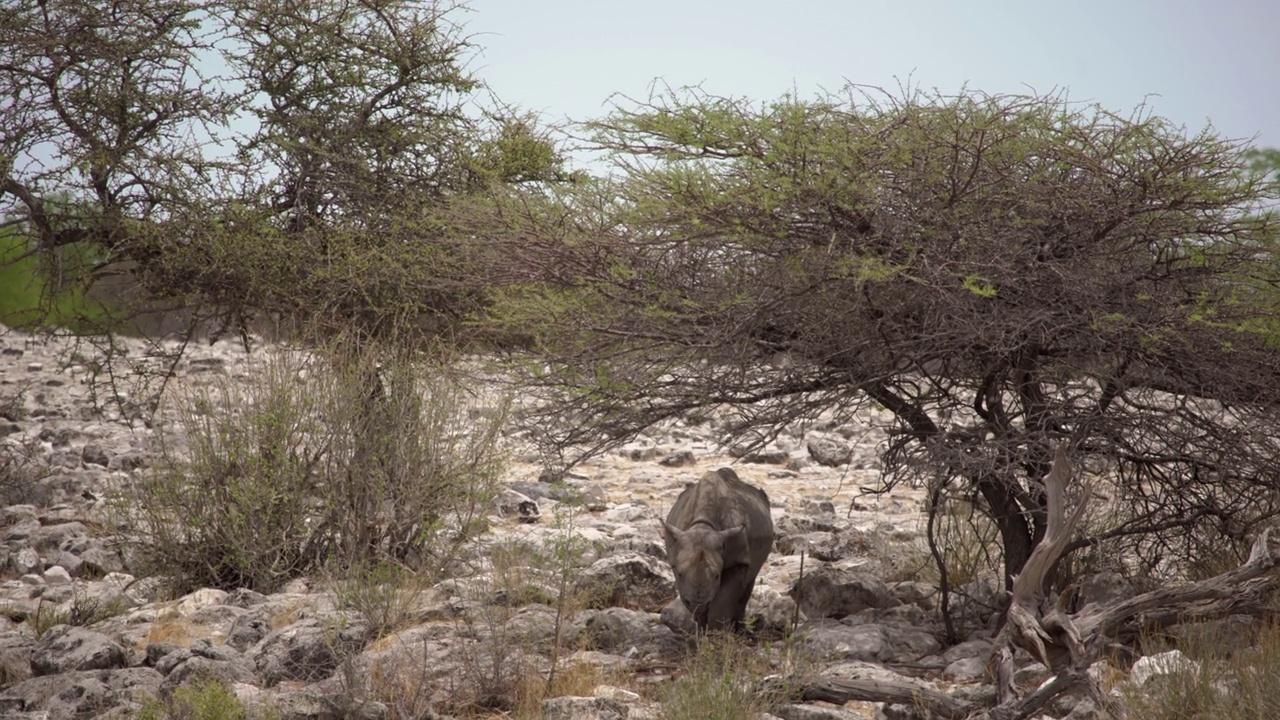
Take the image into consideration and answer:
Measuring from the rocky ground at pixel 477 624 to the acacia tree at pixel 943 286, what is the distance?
3.31 ft

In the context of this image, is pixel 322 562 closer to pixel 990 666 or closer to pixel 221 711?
pixel 221 711

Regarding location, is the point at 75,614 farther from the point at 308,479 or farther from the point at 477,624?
the point at 477,624

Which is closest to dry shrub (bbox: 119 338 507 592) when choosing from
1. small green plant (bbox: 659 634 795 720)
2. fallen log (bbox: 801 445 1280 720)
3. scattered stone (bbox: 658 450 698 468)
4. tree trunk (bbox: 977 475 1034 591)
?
small green plant (bbox: 659 634 795 720)

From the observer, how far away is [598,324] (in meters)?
8.95

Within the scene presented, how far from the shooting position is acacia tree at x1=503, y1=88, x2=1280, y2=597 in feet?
25.7

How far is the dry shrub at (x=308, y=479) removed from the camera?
1044cm

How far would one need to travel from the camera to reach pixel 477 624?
8.74m

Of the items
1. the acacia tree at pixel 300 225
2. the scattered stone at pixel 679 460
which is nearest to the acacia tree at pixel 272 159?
the acacia tree at pixel 300 225

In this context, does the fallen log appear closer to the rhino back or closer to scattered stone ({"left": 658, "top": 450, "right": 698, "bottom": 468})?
the rhino back

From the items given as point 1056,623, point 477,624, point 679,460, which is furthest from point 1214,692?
point 679,460

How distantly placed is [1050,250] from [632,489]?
797 cm

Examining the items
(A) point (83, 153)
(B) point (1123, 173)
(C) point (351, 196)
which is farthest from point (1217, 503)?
(A) point (83, 153)

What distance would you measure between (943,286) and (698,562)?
2432 mm

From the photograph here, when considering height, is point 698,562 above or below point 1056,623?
below
